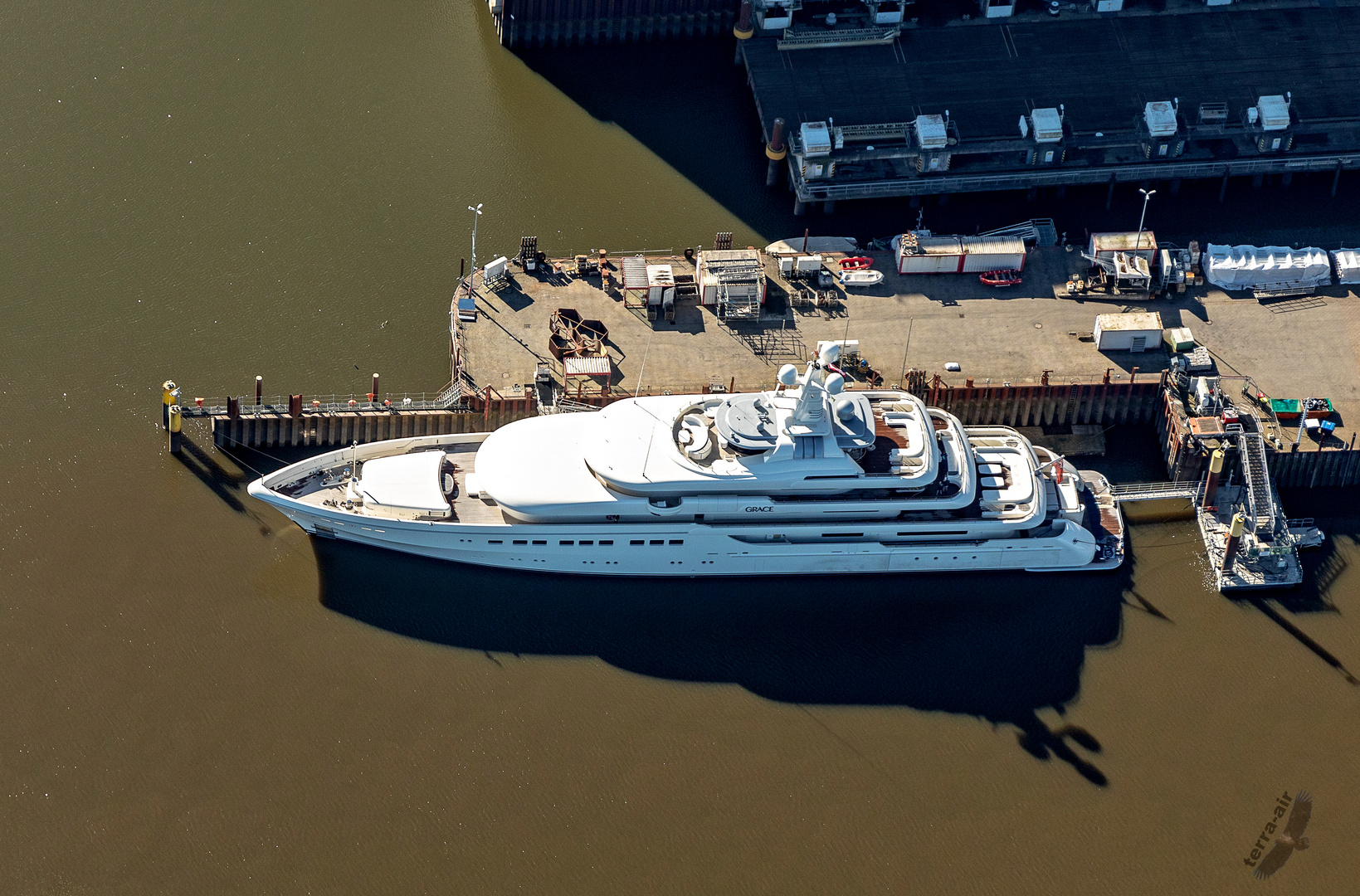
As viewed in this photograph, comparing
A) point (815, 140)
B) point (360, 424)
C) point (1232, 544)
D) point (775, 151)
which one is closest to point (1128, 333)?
point (1232, 544)

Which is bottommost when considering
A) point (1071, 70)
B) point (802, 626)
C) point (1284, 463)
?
point (802, 626)

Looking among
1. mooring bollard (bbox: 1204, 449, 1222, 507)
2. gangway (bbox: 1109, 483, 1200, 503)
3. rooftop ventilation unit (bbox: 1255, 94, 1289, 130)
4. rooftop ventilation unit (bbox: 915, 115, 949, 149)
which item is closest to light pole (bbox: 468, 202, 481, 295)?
rooftop ventilation unit (bbox: 915, 115, 949, 149)

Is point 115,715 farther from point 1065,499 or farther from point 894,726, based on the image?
point 1065,499

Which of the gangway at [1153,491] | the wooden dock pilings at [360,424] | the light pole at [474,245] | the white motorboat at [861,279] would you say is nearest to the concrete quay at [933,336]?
the white motorboat at [861,279]

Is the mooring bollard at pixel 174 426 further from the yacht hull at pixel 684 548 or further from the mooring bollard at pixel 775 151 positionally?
the mooring bollard at pixel 775 151

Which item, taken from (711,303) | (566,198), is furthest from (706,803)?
(566,198)

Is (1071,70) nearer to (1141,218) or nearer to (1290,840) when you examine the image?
(1141,218)
